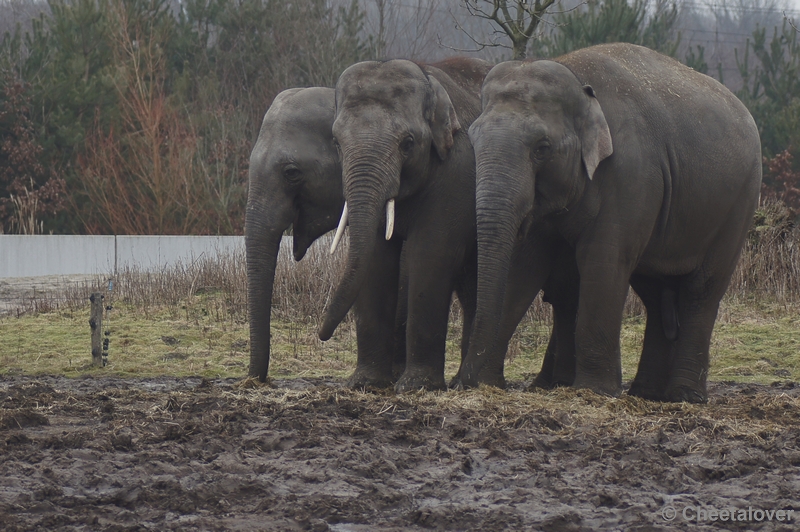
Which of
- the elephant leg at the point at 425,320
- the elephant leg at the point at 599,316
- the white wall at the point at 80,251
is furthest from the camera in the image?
the white wall at the point at 80,251

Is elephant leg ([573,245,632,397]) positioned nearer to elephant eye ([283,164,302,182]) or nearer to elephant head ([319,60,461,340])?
elephant head ([319,60,461,340])

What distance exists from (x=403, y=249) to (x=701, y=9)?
8931 centimetres

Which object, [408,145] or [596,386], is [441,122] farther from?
[596,386]

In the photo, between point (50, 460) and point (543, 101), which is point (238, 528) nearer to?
point (50, 460)

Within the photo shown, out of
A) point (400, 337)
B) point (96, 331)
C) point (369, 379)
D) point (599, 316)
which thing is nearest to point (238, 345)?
point (96, 331)

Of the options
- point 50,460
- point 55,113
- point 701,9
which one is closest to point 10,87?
point 55,113

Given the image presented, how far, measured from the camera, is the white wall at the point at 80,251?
2517 cm

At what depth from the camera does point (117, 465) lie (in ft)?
19.3

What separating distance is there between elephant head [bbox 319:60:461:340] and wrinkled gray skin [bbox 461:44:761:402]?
454 mm

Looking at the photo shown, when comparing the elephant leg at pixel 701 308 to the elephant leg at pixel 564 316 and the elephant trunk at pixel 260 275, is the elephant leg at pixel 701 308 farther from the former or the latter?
the elephant trunk at pixel 260 275

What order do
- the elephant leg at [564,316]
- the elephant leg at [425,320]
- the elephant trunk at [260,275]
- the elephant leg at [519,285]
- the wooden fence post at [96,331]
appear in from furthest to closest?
the wooden fence post at [96,331] < the elephant leg at [564,316] < the elephant trunk at [260,275] < the elephant leg at [519,285] < the elephant leg at [425,320]

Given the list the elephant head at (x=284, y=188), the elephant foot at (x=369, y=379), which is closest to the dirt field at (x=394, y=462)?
the elephant foot at (x=369, y=379)

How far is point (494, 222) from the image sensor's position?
8.23 meters

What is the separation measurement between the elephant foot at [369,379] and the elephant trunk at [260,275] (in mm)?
720
